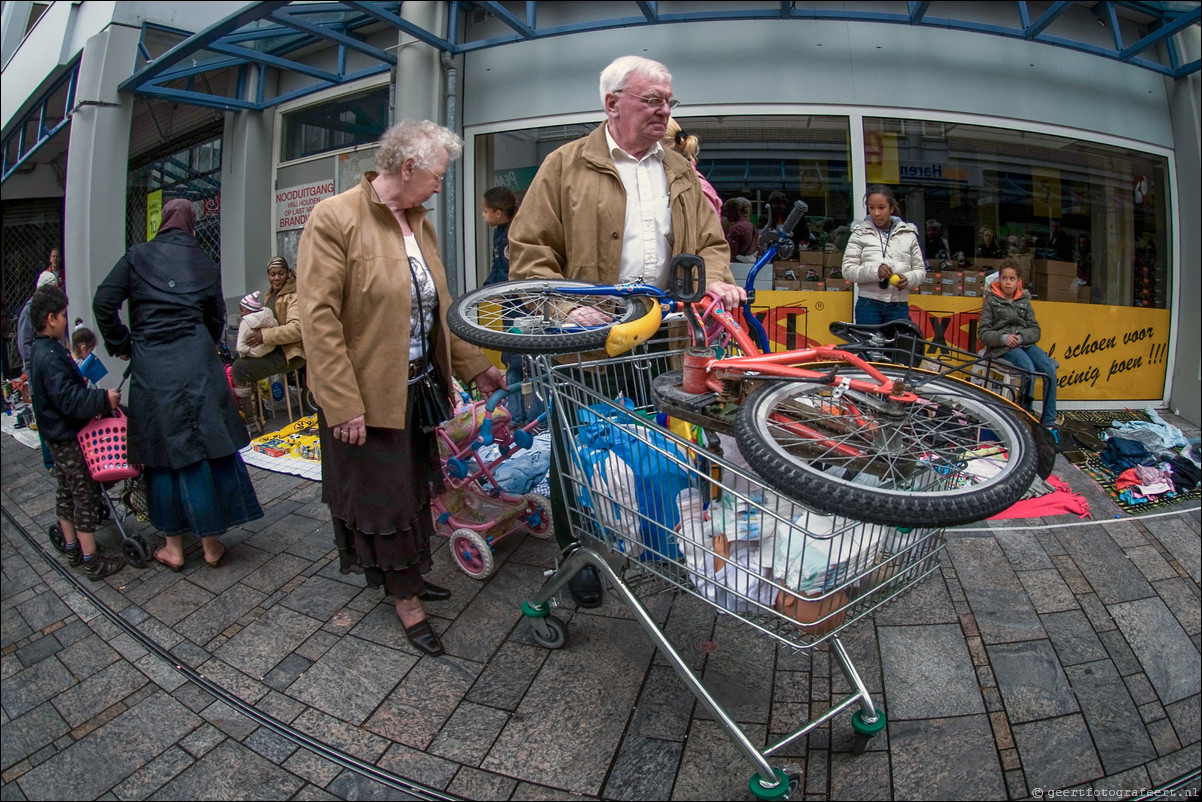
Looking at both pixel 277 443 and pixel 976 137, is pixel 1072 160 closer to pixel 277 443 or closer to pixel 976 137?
pixel 976 137

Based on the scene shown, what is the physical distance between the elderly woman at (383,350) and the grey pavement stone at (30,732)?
3.98 ft

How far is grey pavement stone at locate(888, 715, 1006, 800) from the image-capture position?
212cm

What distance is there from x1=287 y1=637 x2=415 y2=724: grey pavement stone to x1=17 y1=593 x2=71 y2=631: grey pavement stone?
166 centimetres

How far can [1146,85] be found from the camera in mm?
6297

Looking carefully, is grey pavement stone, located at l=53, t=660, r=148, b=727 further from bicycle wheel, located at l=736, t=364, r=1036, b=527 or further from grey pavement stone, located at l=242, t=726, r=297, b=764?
bicycle wheel, located at l=736, t=364, r=1036, b=527

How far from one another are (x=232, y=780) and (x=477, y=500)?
1633 millimetres

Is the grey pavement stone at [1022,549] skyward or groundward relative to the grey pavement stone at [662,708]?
skyward

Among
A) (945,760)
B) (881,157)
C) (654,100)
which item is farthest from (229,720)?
(881,157)

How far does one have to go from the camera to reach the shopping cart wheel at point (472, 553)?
128 inches

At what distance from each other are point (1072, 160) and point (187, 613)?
760 cm

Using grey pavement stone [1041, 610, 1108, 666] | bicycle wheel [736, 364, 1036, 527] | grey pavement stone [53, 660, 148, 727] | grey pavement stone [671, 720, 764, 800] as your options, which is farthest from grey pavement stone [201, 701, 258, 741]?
grey pavement stone [1041, 610, 1108, 666]

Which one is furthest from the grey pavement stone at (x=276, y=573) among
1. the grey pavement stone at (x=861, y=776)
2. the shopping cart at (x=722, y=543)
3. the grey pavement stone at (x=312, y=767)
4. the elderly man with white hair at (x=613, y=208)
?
the grey pavement stone at (x=861, y=776)

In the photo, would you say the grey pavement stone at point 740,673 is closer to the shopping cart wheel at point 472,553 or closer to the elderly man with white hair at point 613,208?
the elderly man with white hair at point 613,208

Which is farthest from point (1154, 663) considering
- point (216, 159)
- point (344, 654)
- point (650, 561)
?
point (216, 159)
